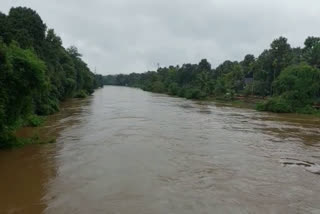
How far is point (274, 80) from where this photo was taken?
48.1m

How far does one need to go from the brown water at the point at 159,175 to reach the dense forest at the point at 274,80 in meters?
23.3

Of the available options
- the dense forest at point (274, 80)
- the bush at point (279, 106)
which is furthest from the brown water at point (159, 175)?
the dense forest at point (274, 80)

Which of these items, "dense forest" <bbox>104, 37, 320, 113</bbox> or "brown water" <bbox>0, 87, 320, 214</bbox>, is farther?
"dense forest" <bbox>104, 37, 320, 113</bbox>

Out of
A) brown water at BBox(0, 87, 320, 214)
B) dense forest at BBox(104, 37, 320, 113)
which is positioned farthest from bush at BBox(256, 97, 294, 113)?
brown water at BBox(0, 87, 320, 214)

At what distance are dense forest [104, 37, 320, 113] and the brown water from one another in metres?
23.3

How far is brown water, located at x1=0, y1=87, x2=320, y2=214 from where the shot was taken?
766cm

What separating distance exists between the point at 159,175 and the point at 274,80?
4286cm

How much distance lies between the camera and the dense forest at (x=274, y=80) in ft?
124

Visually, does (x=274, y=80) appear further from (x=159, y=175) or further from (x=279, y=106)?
(x=159, y=175)

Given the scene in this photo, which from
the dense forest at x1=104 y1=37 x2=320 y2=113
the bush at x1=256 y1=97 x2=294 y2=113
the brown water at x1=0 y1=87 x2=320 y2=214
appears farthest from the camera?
the dense forest at x1=104 y1=37 x2=320 y2=113

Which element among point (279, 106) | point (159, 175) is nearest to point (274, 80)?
point (279, 106)

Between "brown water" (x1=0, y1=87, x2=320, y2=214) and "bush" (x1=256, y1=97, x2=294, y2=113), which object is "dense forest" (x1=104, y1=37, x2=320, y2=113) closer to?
"bush" (x1=256, y1=97, x2=294, y2=113)

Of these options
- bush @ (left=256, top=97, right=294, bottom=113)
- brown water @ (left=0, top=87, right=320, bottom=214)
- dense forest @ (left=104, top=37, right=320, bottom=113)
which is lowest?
brown water @ (left=0, top=87, right=320, bottom=214)

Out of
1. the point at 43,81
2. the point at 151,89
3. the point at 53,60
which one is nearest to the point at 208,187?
the point at 43,81
